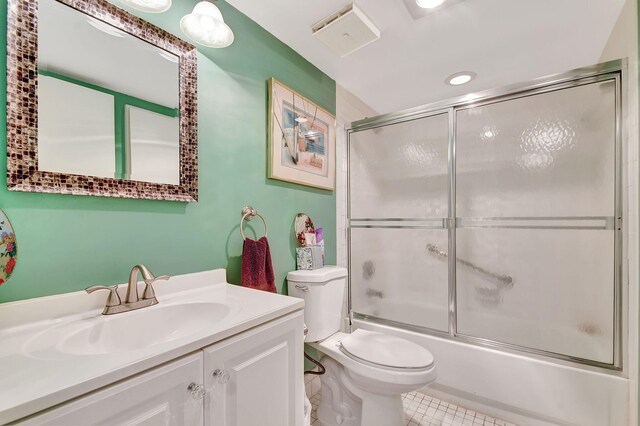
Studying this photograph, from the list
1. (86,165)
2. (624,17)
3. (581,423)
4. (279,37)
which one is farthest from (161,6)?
(581,423)

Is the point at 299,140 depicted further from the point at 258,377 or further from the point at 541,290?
the point at 541,290

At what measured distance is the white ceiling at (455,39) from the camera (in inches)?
53.6

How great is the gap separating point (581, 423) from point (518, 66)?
2.18 m

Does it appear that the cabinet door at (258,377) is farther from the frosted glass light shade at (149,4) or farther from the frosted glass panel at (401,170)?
the frosted glass panel at (401,170)

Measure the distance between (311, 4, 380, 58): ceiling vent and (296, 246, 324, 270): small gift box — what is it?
48.1 inches

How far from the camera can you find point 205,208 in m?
1.22

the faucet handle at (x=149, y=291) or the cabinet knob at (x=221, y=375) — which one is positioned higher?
the faucet handle at (x=149, y=291)

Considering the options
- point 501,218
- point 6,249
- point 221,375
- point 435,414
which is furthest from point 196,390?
point 501,218

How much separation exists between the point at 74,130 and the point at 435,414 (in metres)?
2.21

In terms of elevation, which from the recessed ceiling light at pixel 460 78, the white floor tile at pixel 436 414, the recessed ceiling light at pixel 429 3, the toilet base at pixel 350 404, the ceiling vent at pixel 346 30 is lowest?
the white floor tile at pixel 436 414

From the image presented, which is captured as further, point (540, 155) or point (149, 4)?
point (540, 155)

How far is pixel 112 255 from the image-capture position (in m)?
0.93

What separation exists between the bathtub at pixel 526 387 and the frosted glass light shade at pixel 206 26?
206cm

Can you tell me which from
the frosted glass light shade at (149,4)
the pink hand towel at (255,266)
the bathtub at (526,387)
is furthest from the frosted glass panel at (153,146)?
the bathtub at (526,387)
